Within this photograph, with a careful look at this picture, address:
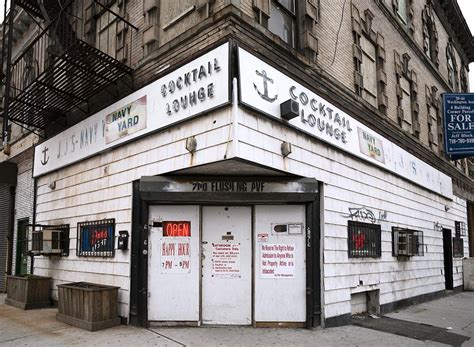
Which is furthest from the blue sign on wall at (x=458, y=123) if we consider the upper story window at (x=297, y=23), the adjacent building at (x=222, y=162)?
the upper story window at (x=297, y=23)

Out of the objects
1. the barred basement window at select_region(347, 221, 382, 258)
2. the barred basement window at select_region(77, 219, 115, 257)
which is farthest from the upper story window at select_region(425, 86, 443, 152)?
the barred basement window at select_region(77, 219, 115, 257)

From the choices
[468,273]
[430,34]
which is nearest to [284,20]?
[430,34]

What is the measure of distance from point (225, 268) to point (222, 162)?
2213mm

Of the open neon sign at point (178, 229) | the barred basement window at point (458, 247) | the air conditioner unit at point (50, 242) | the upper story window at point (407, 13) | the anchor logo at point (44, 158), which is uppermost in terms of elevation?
the upper story window at point (407, 13)

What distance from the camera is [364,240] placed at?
10281 millimetres

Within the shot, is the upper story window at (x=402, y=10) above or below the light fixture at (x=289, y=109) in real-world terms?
above

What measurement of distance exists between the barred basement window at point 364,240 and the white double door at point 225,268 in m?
1.83

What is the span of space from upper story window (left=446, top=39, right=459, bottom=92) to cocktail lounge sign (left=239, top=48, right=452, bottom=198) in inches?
350

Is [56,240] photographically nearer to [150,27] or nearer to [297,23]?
[150,27]

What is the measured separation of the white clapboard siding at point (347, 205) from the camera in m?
7.48

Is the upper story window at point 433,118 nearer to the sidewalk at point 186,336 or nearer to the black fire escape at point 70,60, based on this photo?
the sidewalk at point 186,336

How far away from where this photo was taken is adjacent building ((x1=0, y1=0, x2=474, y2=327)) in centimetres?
743

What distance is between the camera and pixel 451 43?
20.9m

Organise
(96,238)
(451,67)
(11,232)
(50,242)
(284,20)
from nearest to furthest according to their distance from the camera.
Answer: (284,20), (96,238), (50,242), (11,232), (451,67)
